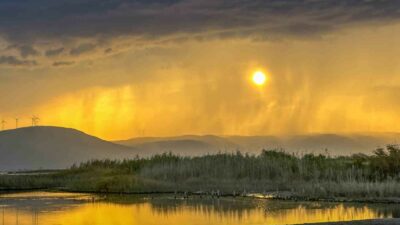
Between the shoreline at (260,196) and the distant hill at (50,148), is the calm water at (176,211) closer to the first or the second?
the shoreline at (260,196)

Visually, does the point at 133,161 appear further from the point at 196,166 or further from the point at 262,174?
the point at 262,174

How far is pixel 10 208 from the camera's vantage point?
31188mm

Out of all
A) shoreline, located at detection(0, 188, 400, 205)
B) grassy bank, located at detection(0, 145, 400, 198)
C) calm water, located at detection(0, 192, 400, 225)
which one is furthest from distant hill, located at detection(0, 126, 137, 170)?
calm water, located at detection(0, 192, 400, 225)

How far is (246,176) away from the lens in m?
43.8

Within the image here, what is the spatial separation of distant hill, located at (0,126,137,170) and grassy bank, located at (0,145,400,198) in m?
97.8

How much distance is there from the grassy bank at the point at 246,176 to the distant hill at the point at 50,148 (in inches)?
3850

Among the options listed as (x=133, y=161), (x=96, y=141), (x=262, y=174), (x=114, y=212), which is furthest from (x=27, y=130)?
(x=114, y=212)

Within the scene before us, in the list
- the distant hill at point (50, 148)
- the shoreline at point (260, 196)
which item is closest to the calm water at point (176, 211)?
the shoreline at point (260, 196)

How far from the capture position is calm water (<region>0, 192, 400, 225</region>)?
86.4 ft

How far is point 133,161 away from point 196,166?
840cm

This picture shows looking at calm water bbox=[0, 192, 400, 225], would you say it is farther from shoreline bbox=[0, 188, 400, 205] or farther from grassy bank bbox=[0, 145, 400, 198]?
grassy bank bbox=[0, 145, 400, 198]

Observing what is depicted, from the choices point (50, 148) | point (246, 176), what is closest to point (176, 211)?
point (246, 176)

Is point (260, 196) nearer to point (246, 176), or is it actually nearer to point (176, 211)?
point (176, 211)

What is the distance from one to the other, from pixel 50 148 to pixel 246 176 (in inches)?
4824
